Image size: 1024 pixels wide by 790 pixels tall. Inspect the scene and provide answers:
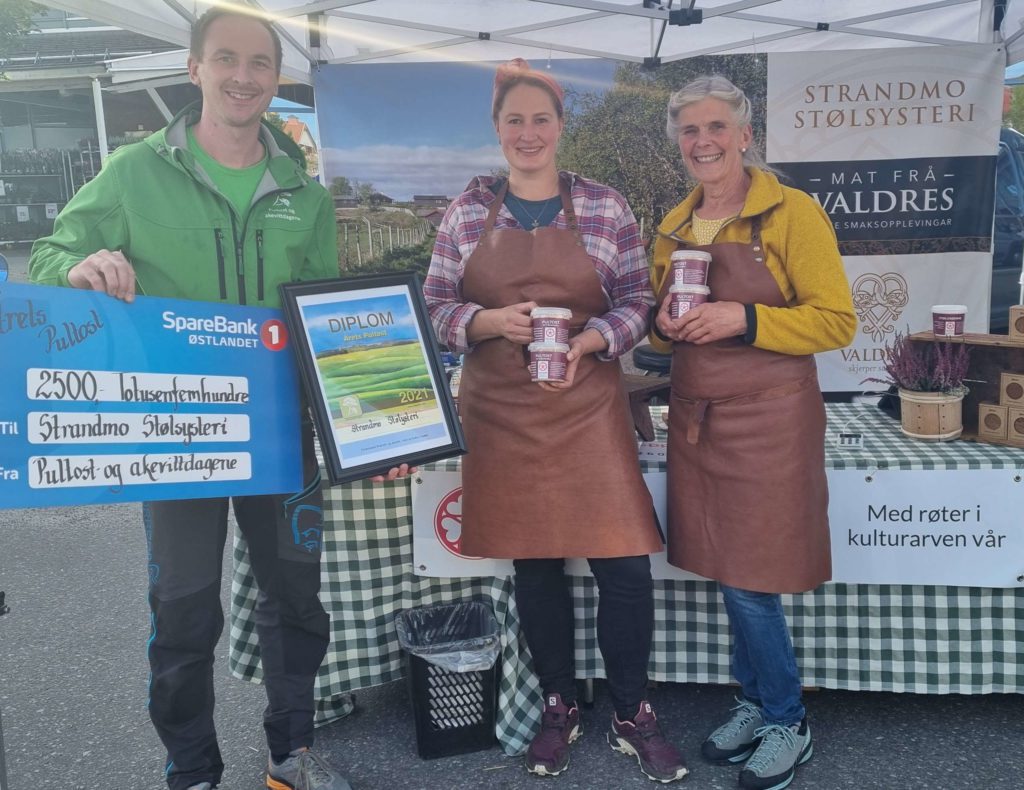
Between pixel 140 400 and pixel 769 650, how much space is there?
1784 mm

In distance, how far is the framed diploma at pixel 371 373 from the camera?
209cm

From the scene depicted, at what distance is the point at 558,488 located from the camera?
2.41 meters

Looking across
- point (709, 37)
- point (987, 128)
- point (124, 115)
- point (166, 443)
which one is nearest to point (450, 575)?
point (166, 443)

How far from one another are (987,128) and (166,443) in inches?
174

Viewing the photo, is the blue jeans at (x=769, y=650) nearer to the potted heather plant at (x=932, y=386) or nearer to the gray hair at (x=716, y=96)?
the potted heather plant at (x=932, y=386)

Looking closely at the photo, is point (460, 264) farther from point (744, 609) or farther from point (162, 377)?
point (744, 609)

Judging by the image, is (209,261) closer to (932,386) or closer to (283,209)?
(283,209)

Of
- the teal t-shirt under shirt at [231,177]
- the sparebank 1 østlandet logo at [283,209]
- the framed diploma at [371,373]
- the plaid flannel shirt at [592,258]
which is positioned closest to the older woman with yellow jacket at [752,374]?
the plaid flannel shirt at [592,258]

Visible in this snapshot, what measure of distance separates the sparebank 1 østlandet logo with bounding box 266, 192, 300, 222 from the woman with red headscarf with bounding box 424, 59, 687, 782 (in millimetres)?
495

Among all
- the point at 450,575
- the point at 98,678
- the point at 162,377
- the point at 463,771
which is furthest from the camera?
the point at 98,678

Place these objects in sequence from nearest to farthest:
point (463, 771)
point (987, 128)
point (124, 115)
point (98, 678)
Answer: point (463, 771), point (98, 678), point (987, 128), point (124, 115)

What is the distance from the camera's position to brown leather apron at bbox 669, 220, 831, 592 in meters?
2.29

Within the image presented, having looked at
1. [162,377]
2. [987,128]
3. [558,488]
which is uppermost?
[987,128]

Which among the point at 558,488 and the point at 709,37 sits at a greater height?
the point at 709,37
